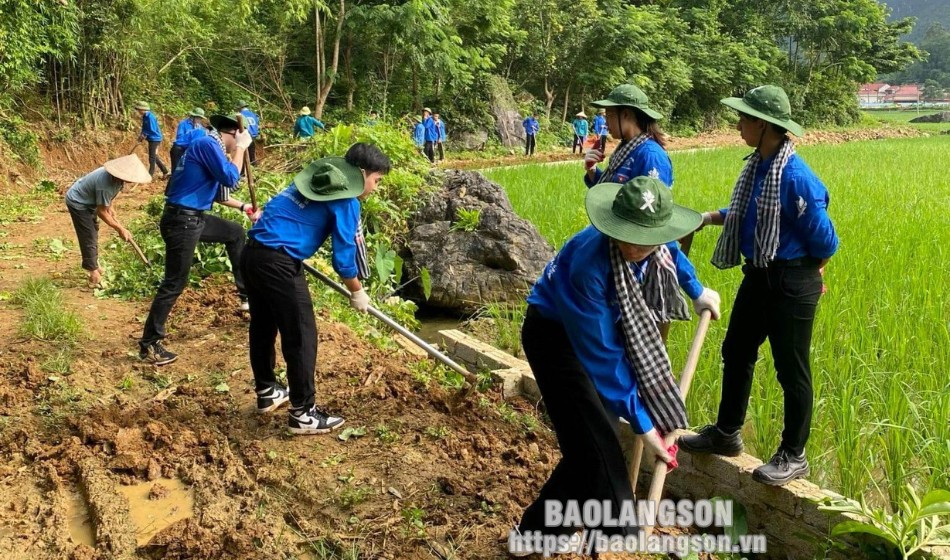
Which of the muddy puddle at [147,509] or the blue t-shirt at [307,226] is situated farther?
the blue t-shirt at [307,226]

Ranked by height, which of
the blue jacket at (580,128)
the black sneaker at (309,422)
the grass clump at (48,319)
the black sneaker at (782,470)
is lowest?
the blue jacket at (580,128)

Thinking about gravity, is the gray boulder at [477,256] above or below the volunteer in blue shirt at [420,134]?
above

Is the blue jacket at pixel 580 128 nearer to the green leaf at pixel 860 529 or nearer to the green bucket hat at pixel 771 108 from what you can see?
the green bucket hat at pixel 771 108

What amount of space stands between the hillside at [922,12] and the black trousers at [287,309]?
151 metres

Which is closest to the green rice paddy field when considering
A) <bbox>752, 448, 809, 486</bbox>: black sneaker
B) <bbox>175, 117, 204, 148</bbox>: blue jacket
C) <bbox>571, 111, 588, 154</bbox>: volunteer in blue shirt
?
<bbox>752, 448, 809, 486</bbox>: black sneaker

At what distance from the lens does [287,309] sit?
340 cm

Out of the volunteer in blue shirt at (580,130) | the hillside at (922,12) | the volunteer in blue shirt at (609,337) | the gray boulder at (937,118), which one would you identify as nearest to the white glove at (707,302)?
the volunteer in blue shirt at (609,337)

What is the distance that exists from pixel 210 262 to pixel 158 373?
6.94 feet

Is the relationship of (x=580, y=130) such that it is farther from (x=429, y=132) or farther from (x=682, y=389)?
(x=682, y=389)

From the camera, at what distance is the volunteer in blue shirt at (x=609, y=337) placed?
2109mm

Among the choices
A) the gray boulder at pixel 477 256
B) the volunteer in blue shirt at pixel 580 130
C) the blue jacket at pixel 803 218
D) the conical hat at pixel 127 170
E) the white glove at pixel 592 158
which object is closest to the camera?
the blue jacket at pixel 803 218

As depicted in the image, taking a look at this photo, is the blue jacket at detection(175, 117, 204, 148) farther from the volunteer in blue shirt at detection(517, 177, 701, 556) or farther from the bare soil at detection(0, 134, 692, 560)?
the volunteer in blue shirt at detection(517, 177, 701, 556)

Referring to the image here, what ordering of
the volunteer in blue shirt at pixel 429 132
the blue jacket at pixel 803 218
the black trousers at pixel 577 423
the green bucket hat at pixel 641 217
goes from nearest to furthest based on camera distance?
the green bucket hat at pixel 641 217 → the black trousers at pixel 577 423 → the blue jacket at pixel 803 218 → the volunteer in blue shirt at pixel 429 132

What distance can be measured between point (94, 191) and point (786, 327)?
524 centimetres
